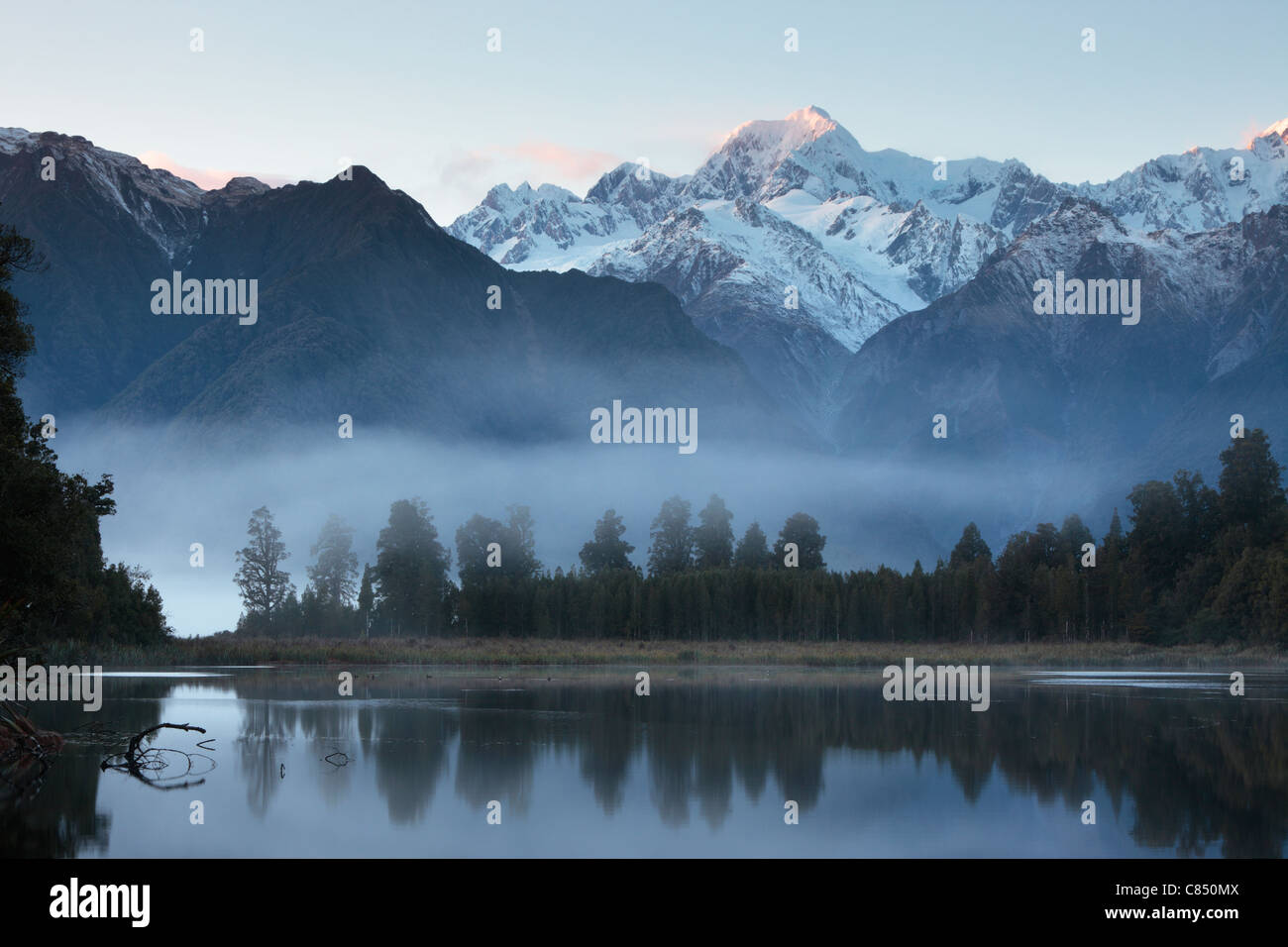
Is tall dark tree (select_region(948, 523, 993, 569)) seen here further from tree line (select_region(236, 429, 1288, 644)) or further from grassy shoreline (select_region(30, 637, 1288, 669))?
grassy shoreline (select_region(30, 637, 1288, 669))

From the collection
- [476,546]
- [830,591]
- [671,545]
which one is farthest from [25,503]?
[671,545]

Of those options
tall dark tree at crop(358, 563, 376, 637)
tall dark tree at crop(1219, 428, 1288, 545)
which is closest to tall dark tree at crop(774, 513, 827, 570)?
A: tall dark tree at crop(1219, 428, 1288, 545)

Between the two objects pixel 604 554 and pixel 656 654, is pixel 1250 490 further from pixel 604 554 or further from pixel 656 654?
pixel 604 554

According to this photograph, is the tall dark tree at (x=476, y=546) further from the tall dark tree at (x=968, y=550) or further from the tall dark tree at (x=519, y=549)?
the tall dark tree at (x=968, y=550)

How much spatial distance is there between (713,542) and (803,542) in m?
11.8

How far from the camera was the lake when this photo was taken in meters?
29.4

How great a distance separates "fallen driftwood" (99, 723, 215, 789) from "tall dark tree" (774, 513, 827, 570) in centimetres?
13972

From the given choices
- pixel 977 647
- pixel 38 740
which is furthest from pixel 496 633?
pixel 38 740

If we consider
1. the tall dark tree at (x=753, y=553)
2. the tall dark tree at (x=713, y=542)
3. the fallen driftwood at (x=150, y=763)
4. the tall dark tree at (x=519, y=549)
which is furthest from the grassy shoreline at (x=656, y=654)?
the fallen driftwood at (x=150, y=763)

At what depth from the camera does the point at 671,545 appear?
603 feet
